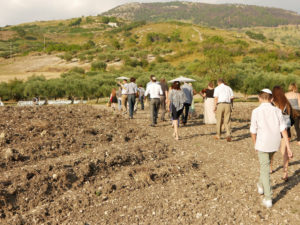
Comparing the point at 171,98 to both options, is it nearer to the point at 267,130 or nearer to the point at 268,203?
the point at 267,130

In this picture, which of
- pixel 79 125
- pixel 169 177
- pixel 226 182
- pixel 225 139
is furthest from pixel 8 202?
pixel 225 139

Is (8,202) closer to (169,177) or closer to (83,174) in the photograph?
(83,174)

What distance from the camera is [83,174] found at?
20.7 ft

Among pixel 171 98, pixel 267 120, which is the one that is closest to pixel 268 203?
pixel 267 120

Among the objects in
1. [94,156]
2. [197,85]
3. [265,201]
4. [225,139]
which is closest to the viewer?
[265,201]

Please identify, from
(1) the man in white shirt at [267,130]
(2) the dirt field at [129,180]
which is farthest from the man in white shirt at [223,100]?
(1) the man in white shirt at [267,130]

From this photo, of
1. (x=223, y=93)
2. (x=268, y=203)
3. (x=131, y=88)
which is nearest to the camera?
(x=268, y=203)

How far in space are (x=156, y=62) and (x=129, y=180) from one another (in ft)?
213

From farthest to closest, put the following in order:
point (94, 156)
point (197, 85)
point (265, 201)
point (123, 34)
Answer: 1. point (123, 34)
2. point (197, 85)
3. point (94, 156)
4. point (265, 201)

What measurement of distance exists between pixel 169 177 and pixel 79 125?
534cm

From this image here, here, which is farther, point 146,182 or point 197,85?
point 197,85

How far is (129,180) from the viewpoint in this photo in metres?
6.15

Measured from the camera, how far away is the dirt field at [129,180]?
4840 millimetres

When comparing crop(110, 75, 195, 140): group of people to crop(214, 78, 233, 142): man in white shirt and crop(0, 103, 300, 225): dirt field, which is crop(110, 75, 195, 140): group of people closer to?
crop(0, 103, 300, 225): dirt field
